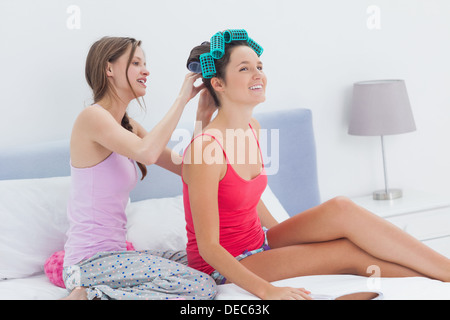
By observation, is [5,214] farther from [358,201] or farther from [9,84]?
[358,201]

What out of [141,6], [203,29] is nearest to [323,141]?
[203,29]

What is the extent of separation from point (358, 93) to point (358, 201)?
23.5 inches

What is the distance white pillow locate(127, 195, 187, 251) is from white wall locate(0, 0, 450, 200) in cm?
53

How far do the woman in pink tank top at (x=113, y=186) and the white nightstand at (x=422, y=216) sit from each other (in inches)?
51.3

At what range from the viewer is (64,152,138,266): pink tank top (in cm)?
179

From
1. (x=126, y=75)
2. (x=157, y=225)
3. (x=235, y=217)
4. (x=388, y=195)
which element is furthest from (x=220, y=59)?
(x=388, y=195)

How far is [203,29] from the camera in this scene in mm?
2676

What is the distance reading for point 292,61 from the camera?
2865mm

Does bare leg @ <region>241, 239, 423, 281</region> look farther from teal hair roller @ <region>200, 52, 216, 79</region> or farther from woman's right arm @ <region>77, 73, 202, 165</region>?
teal hair roller @ <region>200, 52, 216, 79</region>

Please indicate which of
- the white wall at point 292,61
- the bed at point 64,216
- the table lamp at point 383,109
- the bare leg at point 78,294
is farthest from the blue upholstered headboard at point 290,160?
the bare leg at point 78,294

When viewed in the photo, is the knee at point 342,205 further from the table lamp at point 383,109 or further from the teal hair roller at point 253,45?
the table lamp at point 383,109

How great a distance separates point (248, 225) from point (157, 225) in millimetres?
479

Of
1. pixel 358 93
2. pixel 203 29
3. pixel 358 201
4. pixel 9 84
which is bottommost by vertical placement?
pixel 358 201
